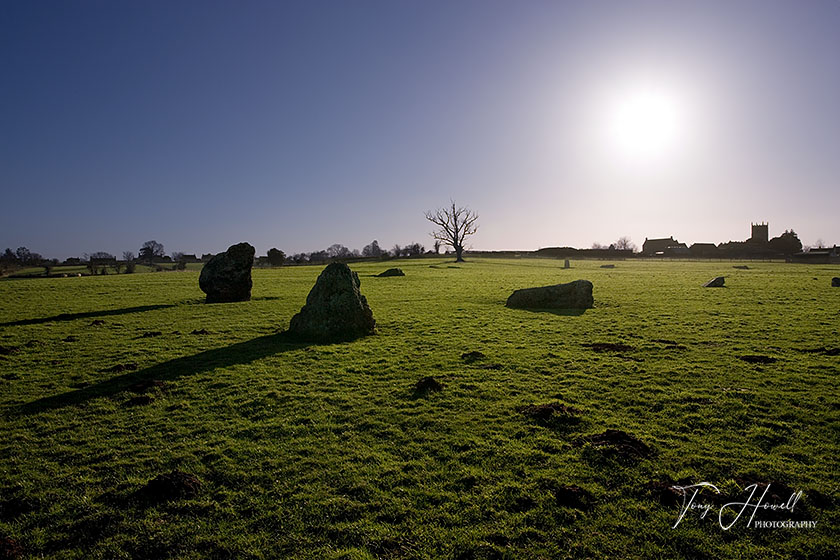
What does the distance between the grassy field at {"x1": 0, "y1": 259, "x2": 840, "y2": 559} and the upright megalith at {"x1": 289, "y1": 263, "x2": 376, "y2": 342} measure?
1.34 m

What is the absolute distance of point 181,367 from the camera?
40.4 ft

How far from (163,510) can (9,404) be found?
7.29 meters

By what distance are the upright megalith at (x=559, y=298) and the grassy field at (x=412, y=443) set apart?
24.6ft

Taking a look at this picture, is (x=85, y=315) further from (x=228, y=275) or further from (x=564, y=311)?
(x=564, y=311)

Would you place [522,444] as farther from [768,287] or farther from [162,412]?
[768,287]

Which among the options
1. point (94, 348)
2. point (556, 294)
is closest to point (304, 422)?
point (94, 348)

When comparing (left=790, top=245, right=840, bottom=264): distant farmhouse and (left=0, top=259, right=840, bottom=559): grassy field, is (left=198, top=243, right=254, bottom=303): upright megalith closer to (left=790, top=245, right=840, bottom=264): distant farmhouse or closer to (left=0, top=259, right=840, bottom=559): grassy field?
(left=0, top=259, right=840, bottom=559): grassy field

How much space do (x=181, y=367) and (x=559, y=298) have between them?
18.9 metres

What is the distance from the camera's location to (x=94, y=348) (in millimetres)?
14828

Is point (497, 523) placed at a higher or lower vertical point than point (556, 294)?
lower

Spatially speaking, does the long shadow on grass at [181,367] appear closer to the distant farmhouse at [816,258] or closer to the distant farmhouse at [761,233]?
the distant farmhouse at [816,258]

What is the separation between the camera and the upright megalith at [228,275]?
85.5ft

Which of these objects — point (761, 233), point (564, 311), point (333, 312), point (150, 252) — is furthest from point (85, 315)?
point (761, 233)

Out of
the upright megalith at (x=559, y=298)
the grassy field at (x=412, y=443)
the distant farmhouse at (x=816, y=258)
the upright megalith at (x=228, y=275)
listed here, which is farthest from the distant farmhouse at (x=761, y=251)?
the upright megalith at (x=228, y=275)
